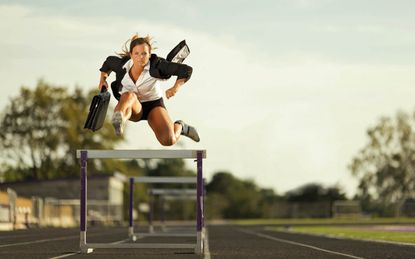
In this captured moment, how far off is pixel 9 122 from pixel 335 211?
37.1 m

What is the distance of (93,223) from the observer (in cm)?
7038

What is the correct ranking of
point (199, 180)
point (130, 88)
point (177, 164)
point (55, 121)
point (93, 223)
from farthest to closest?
1. point (177, 164)
2. point (55, 121)
3. point (93, 223)
4. point (199, 180)
5. point (130, 88)

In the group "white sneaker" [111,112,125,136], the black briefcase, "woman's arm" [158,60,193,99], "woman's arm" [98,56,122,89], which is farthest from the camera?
"woman's arm" [98,56,122,89]

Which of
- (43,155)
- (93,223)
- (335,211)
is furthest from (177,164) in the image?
(93,223)

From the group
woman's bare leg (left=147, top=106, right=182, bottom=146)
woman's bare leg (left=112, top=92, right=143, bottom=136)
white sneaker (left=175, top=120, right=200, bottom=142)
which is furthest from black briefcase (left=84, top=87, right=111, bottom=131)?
A: white sneaker (left=175, top=120, right=200, bottom=142)

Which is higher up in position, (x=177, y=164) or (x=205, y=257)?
(x=177, y=164)

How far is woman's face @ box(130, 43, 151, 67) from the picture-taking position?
11.7m

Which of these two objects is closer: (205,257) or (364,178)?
(205,257)

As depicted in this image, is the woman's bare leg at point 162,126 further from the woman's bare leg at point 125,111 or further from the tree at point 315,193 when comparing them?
the tree at point 315,193

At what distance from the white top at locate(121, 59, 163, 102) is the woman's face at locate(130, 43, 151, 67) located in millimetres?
77

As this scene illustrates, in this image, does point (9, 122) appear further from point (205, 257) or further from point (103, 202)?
point (205, 257)

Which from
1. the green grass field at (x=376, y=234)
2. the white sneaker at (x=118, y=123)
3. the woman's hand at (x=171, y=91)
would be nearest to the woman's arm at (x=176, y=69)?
the woman's hand at (x=171, y=91)

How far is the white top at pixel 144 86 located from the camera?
11.7 meters

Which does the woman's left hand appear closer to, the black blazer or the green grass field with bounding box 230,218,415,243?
the black blazer
